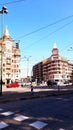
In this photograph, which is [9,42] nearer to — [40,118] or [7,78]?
[7,78]

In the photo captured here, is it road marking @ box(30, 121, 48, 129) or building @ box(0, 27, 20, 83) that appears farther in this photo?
building @ box(0, 27, 20, 83)

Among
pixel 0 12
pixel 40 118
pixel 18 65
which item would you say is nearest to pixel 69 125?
pixel 40 118

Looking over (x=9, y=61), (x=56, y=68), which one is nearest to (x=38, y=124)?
(x=9, y=61)

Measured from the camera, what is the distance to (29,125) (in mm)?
10703

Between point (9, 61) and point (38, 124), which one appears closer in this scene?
point (38, 124)

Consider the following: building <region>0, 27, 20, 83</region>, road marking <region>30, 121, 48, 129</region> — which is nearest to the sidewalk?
road marking <region>30, 121, 48, 129</region>

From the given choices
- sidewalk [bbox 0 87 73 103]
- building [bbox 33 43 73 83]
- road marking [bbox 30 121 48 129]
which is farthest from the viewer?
building [bbox 33 43 73 83]

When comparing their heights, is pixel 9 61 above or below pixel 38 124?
above

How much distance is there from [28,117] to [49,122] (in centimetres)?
151

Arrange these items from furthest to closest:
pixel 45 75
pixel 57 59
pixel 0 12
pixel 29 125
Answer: pixel 45 75 → pixel 57 59 → pixel 0 12 → pixel 29 125

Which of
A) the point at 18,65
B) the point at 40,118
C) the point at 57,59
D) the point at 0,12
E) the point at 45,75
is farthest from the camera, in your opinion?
the point at 45,75

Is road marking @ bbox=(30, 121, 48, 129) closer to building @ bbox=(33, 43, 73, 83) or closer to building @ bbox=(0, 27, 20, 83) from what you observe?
building @ bbox=(0, 27, 20, 83)

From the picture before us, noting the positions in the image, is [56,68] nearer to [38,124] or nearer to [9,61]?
[9,61]

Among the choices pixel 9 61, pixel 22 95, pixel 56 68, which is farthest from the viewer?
pixel 56 68
